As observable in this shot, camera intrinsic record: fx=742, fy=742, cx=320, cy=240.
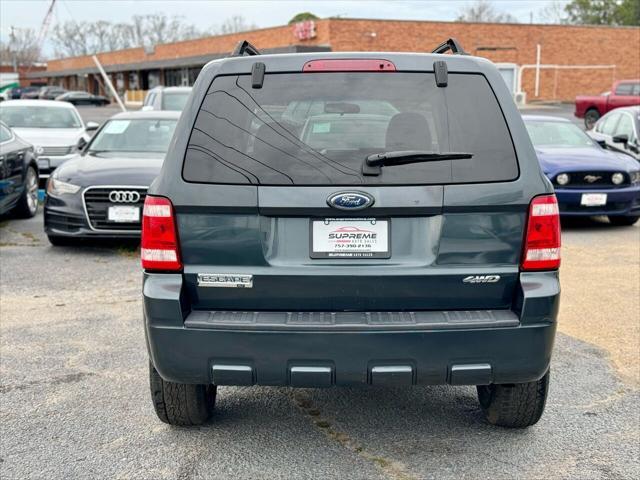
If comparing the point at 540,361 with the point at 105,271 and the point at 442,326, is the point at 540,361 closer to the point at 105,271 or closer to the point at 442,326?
the point at 442,326

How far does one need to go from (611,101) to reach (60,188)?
2417 centimetres

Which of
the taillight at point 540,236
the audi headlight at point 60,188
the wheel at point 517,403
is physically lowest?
the wheel at point 517,403

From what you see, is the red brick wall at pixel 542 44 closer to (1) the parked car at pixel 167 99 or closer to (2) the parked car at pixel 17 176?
(1) the parked car at pixel 167 99

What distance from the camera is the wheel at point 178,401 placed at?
3.65 m

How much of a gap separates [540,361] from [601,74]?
49581mm

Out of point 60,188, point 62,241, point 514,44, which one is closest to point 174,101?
point 62,241

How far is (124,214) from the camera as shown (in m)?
8.02

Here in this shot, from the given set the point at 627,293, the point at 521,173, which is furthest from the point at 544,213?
the point at 627,293

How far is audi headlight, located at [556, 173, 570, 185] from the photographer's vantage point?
31.8 ft

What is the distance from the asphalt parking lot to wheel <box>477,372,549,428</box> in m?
0.08

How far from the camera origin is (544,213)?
3248mm

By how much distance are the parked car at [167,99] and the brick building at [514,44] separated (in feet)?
83.8

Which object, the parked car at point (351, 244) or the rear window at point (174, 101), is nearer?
the parked car at point (351, 244)

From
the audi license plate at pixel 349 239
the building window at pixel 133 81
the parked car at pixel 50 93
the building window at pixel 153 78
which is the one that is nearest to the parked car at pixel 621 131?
the audi license plate at pixel 349 239
